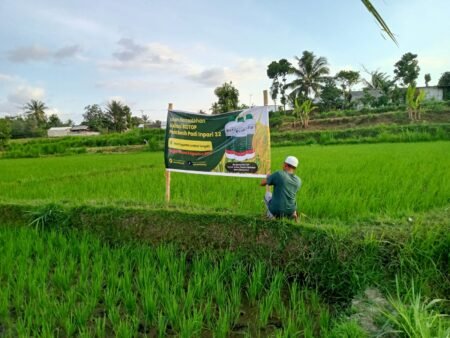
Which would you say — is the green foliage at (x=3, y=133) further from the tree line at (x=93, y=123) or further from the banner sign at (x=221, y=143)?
the banner sign at (x=221, y=143)

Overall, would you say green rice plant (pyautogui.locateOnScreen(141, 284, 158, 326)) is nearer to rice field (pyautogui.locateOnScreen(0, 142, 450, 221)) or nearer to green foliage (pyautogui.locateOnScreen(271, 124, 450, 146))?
rice field (pyautogui.locateOnScreen(0, 142, 450, 221))

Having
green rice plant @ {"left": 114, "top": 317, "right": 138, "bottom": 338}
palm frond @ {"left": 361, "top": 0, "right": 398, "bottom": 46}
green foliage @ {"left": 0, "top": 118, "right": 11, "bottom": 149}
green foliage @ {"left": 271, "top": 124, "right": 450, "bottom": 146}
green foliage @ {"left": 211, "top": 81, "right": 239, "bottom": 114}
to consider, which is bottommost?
green rice plant @ {"left": 114, "top": 317, "right": 138, "bottom": 338}

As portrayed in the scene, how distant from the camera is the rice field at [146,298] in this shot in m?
2.24

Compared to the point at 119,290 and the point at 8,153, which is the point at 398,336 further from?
the point at 8,153

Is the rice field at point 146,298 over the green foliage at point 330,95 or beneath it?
beneath

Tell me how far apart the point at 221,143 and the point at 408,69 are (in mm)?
30292

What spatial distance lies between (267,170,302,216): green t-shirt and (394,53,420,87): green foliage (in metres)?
30.3

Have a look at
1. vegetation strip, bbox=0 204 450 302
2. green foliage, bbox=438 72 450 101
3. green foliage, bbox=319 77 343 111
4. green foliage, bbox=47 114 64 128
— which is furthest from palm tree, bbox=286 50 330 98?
green foliage, bbox=47 114 64 128

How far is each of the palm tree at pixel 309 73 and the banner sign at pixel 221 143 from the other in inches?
1225

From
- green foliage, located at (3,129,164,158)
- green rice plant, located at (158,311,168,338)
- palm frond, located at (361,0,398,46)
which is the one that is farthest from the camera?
green foliage, located at (3,129,164,158)

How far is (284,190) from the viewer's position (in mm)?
3283

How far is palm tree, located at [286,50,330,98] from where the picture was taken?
3309cm

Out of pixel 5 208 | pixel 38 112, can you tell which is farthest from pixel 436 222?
pixel 38 112

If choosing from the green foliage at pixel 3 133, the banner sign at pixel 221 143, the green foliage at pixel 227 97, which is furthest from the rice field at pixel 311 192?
the green foliage at pixel 227 97
